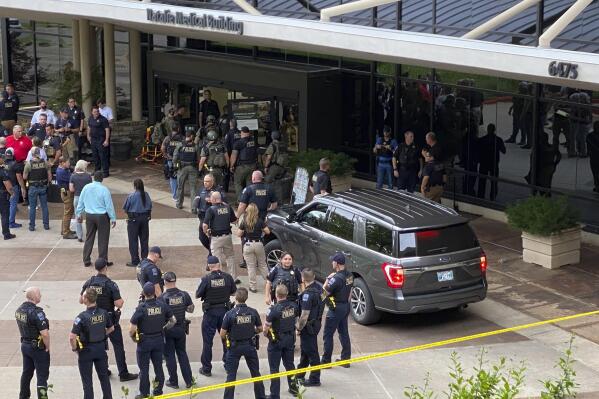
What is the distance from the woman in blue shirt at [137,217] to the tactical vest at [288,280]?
14.1 ft

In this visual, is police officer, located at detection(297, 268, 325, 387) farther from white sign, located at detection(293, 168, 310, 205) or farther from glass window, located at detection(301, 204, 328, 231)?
white sign, located at detection(293, 168, 310, 205)

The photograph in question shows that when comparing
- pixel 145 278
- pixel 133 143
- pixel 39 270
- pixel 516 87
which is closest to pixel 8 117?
pixel 133 143

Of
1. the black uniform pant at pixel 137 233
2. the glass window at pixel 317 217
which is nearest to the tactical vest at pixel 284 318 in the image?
the glass window at pixel 317 217

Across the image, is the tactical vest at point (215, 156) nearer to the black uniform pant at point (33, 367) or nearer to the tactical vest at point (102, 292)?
the tactical vest at point (102, 292)

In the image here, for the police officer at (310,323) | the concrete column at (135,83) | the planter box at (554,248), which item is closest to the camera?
the police officer at (310,323)

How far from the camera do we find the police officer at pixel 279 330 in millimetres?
11922

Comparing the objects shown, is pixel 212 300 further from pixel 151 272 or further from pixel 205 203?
pixel 205 203

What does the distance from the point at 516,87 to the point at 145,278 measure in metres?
8.55

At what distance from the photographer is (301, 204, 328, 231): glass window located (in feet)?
50.9

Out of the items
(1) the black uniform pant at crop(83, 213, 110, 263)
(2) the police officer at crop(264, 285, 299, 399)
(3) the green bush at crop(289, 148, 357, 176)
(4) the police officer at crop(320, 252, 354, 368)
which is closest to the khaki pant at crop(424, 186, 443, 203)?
(3) the green bush at crop(289, 148, 357, 176)

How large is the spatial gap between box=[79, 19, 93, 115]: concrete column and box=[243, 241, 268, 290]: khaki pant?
11.0 meters

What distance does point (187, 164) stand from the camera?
20.3 meters

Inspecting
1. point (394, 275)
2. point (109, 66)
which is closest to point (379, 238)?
point (394, 275)

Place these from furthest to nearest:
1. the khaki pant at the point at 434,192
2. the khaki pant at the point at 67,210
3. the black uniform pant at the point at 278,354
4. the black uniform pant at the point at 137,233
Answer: the khaki pant at the point at 434,192, the khaki pant at the point at 67,210, the black uniform pant at the point at 137,233, the black uniform pant at the point at 278,354
